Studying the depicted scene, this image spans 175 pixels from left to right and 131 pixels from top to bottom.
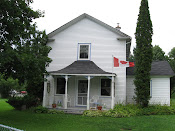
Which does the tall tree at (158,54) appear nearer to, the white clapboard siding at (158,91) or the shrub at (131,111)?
the white clapboard siding at (158,91)

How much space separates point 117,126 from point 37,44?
6.41 meters

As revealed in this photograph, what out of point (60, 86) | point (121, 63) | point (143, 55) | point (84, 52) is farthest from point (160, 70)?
point (60, 86)

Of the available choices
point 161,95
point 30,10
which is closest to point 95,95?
point 161,95

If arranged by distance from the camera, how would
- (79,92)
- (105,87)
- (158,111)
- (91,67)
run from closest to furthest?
(158,111), (91,67), (105,87), (79,92)

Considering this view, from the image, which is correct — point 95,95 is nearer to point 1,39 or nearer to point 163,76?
point 163,76

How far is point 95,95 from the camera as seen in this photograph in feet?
51.2

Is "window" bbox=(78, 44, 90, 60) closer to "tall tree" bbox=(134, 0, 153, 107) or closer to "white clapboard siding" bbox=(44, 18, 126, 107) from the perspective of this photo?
"white clapboard siding" bbox=(44, 18, 126, 107)

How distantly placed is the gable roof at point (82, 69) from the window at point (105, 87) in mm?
1209

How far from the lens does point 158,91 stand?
1650 centimetres

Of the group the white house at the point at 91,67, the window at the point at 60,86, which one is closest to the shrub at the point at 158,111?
the white house at the point at 91,67

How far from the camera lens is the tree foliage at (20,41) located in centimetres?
978

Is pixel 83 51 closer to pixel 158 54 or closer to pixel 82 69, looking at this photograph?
pixel 82 69

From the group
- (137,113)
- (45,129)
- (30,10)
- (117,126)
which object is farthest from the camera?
(137,113)

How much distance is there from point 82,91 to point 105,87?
6.27 feet
